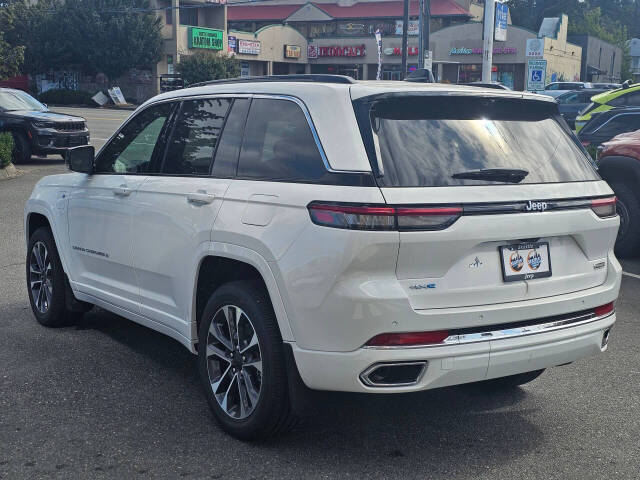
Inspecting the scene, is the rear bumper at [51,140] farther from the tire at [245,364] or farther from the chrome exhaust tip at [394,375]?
the chrome exhaust tip at [394,375]

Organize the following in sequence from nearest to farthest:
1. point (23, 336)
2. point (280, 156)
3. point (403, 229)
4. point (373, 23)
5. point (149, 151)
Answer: point (403, 229) < point (280, 156) < point (149, 151) < point (23, 336) < point (373, 23)

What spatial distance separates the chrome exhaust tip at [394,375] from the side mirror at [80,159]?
2890 millimetres

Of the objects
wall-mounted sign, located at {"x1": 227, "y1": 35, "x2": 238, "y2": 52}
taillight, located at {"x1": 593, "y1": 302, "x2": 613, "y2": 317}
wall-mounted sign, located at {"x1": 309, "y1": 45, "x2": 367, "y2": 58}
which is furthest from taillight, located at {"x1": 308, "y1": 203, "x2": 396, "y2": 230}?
wall-mounted sign, located at {"x1": 309, "y1": 45, "x2": 367, "y2": 58}

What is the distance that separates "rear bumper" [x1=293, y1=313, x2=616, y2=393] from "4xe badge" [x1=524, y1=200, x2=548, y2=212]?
597 millimetres

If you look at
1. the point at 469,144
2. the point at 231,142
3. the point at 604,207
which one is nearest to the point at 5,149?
the point at 231,142

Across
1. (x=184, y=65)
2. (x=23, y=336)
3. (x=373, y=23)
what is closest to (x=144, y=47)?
(x=184, y=65)

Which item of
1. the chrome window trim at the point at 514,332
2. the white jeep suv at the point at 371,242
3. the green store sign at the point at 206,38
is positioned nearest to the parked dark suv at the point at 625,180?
the white jeep suv at the point at 371,242

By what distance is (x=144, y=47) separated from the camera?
191 feet

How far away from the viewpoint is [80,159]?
5758 millimetres

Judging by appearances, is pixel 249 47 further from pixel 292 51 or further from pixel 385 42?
pixel 385 42

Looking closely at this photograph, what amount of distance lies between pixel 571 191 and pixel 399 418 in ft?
5.05

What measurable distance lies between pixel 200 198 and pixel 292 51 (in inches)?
2642

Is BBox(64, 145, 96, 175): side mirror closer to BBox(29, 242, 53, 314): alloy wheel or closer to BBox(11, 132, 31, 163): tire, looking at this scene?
BBox(29, 242, 53, 314): alloy wheel

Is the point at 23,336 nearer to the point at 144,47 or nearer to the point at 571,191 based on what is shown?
the point at 571,191
